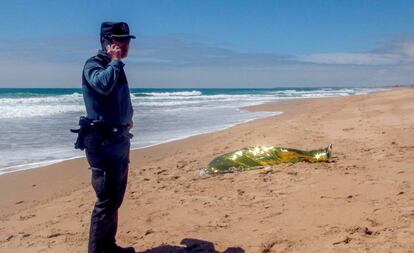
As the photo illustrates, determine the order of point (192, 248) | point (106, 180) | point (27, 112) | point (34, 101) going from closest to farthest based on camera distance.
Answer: point (106, 180), point (192, 248), point (27, 112), point (34, 101)

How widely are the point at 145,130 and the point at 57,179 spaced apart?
690cm

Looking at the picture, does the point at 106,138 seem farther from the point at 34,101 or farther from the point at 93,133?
the point at 34,101

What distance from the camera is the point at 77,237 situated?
4.39 meters

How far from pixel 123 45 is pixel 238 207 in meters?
2.23

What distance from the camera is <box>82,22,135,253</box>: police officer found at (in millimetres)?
3314

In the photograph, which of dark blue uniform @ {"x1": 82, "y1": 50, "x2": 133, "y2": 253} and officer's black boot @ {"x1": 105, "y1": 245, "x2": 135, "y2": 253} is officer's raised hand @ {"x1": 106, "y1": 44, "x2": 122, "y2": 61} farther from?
officer's black boot @ {"x1": 105, "y1": 245, "x2": 135, "y2": 253}

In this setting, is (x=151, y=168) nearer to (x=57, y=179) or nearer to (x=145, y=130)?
(x=57, y=179)

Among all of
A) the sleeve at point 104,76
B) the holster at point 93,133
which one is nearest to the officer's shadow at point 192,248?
the holster at point 93,133

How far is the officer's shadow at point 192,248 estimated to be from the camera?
3.88 metres

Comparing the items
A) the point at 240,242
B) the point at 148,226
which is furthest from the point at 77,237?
the point at 240,242

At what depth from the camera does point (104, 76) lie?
10.5 feet

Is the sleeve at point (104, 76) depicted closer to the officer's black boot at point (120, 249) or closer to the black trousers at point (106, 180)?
the black trousers at point (106, 180)

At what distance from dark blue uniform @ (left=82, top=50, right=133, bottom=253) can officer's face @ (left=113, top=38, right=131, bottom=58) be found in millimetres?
121

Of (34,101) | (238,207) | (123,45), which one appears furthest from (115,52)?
(34,101)
